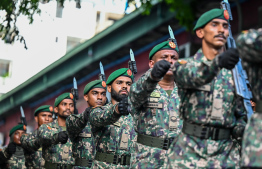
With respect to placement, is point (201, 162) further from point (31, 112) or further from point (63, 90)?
point (31, 112)

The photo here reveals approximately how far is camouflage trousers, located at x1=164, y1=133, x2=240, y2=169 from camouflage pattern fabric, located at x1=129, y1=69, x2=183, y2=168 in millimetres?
1066

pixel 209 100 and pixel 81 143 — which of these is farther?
pixel 81 143

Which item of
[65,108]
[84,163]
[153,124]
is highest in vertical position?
[65,108]

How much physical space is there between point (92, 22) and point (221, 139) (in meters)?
20.3

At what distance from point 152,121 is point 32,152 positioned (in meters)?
7.26

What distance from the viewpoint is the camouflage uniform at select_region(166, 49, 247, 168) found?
4.94m

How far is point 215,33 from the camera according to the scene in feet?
17.3

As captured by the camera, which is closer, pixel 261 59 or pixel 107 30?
pixel 261 59

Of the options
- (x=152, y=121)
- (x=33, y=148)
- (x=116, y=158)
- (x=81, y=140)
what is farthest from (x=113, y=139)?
(x=33, y=148)

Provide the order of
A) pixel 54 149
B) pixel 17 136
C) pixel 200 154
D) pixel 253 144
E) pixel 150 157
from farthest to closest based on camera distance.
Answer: pixel 17 136, pixel 54 149, pixel 150 157, pixel 200 154, pixel 253 144

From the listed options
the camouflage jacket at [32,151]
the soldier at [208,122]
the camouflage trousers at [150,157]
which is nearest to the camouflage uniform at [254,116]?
the soldier at [208,122]

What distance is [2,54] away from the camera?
4450 centimetres

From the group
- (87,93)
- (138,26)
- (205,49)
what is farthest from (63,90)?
(205,49)

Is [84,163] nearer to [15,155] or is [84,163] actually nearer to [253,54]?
[253,54]
